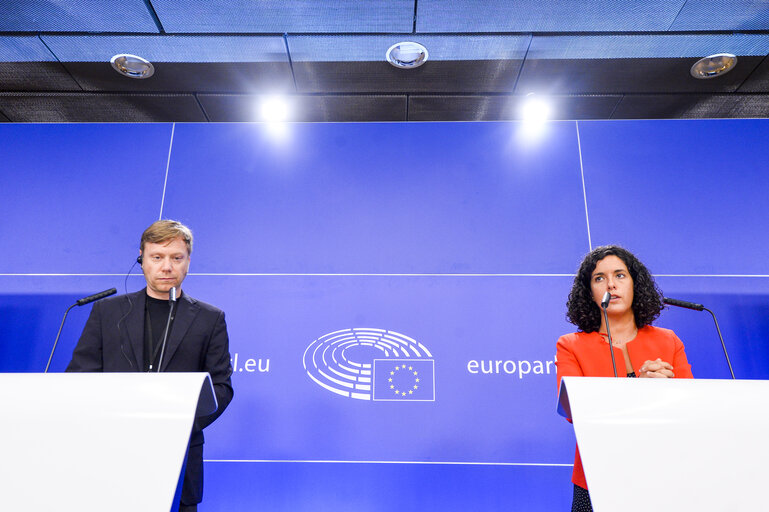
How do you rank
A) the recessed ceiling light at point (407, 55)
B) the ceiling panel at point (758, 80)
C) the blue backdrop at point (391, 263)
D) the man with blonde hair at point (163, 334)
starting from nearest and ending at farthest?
the man with blonde hair at point (163, 334)
the blue backdrop at point (391, 263)
the recessed ceiling light at point (407, 55)
the ceiling panel at point (758, 80)

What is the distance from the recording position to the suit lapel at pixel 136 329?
6.37 ft

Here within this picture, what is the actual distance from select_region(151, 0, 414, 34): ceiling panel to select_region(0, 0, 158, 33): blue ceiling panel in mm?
149

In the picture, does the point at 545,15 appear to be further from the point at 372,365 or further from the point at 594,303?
the point at 372,365

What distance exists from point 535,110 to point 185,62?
2.69 m

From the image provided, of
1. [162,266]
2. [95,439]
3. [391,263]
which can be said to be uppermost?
[391,263]

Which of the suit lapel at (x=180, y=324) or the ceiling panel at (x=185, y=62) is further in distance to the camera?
the ceiling panel at (x=185, y=62)

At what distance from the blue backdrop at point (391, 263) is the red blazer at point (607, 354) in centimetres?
130

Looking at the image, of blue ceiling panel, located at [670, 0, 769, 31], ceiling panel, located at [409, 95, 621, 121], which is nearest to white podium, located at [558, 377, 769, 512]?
blue ceiling panel, located at [670, 0, 769, 31]

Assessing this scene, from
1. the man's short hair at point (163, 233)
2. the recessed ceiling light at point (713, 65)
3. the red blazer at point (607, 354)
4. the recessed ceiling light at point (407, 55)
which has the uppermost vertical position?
the recessed ceiling light at point (407, 55)

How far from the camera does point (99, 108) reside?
4.07 metres

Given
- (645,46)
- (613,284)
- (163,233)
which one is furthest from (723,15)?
(163,233)

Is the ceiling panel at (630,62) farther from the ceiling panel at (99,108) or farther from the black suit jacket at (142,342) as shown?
the black suit jacket at (142,342)

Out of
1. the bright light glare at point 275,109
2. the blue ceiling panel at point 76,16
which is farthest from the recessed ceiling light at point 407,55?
the blue ceiling panel at point 76,16

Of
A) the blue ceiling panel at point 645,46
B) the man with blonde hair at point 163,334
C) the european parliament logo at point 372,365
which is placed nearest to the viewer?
the man with blonde hair at point 163,334
